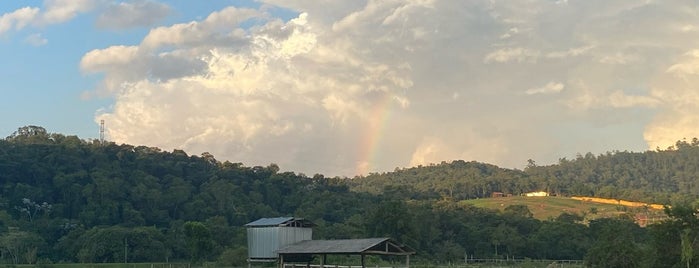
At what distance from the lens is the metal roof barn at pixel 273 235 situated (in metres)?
44.0

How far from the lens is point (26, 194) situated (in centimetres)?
8862

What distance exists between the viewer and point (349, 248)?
115 ft

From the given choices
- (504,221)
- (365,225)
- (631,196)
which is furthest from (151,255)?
(631,196)

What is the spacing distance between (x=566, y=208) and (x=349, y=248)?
403 feet

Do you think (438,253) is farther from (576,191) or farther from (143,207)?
(576,191)

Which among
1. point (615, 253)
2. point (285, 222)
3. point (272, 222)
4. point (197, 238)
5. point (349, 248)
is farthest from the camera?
point (197, 238)

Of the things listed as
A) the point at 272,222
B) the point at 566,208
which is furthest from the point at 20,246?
the point at 566,208

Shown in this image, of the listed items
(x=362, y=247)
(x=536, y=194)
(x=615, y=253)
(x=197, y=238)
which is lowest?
(x=615, y=253)

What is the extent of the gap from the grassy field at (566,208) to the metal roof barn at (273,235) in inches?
3633

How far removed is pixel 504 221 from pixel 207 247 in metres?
46.1

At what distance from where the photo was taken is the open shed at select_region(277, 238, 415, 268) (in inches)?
1345

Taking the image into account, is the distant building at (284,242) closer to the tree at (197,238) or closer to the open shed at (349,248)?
the open shed at (349,248)

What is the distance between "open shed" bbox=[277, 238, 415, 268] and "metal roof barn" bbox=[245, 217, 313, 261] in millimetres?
1230

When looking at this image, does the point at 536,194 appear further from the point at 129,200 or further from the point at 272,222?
the point at 272,222
